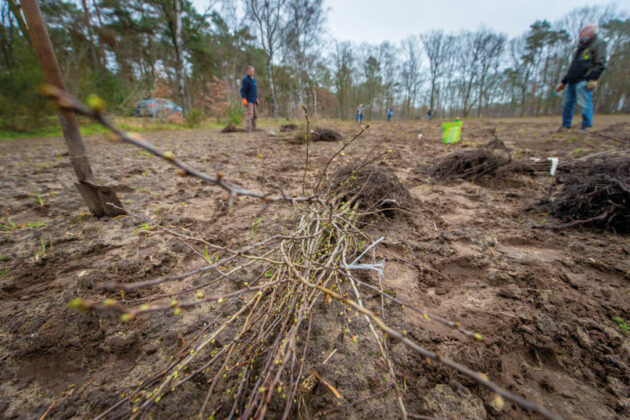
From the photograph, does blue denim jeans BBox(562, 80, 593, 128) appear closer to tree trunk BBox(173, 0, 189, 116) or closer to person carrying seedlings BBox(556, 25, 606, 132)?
person carrying seedlings BBox(556, 25, 606, 132)

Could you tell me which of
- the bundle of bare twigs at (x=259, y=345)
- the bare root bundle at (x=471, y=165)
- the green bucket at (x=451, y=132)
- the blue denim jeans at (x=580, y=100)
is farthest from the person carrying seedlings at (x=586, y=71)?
the bundle of bare twigs at (x=259, y=345)

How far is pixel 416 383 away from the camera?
1069mm

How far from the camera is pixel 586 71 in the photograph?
577 centimetres

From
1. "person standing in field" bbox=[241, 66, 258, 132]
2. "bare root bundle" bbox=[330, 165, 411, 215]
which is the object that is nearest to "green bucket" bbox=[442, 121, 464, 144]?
"bare root bundle" bbox=[330, 165, 411, 215]

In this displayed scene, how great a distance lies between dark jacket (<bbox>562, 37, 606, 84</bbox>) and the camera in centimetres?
560

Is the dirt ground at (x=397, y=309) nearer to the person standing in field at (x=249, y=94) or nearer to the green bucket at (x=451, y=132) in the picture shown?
the green bucket at (x=451, y=132)

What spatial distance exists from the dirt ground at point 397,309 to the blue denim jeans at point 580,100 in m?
5.74

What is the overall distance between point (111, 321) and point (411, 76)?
39.8 metres

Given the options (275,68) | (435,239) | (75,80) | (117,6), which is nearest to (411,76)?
(275,68)

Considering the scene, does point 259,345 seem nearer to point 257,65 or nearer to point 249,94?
point 249,94

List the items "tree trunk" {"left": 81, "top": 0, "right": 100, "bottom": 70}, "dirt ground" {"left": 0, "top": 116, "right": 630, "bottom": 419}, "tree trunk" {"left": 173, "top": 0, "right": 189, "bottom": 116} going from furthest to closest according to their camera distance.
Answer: "tree trunk" {"left": 81, "top": 0, "right": 100, "bottom": 70} < "tree trunk" {"left": 173, "top": 0, "right": 189, "bottom": 116} < "dirt ground" {"left": 0, "top": 116, "right": 630, "bottom": 419}

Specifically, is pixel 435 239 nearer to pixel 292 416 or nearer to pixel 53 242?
pixel 292 416

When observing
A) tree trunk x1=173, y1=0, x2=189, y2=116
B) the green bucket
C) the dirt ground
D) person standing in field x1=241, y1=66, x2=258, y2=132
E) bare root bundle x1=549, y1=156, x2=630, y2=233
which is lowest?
the dirt ground

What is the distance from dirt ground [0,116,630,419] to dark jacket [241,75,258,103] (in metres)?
7.07
